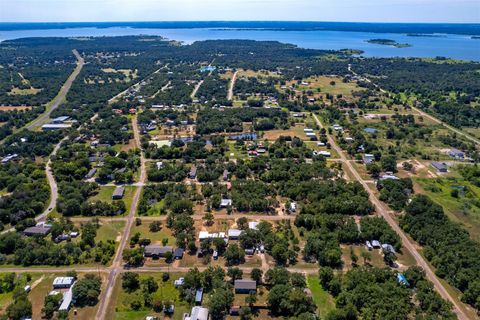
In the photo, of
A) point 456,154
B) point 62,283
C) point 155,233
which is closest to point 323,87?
point 456,154

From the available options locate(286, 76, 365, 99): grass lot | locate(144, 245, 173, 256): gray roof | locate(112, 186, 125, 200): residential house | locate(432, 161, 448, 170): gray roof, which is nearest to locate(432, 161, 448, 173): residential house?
locate(432, 161, 448, 170): gray roof

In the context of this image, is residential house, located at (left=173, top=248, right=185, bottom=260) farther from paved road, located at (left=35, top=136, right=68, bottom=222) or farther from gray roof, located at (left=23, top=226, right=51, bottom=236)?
paved road, located at (left=35, top=136, right=68, bottom=222)

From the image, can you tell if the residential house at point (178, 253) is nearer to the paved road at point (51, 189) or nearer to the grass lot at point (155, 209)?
the grass lot at point (155, 209)

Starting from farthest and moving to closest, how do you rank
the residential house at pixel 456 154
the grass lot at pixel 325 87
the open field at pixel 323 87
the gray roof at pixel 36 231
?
the grass lot at pixel 325 87
the open field at pixel 323 87
the residential house at pixel 456 154
the gray roof at pixel 36 231

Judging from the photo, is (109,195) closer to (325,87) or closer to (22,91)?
(22,91)

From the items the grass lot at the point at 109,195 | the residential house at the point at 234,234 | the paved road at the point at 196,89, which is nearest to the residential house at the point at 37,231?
the grass lot at the point at 109,195


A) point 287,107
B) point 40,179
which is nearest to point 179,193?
point 40,179
